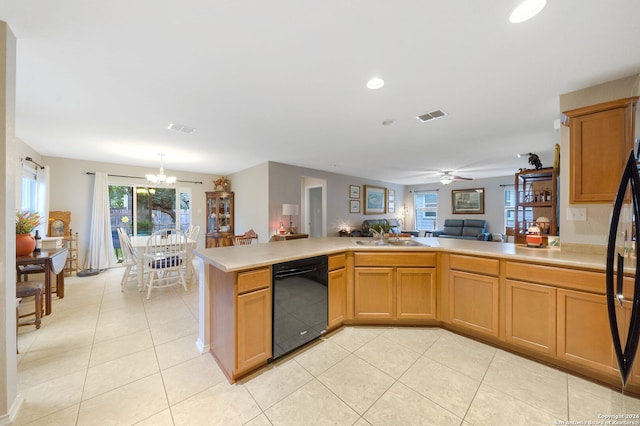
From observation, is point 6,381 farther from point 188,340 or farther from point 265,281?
point 265,281

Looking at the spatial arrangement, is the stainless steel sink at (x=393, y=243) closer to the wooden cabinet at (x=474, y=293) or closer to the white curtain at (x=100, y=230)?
the wooden cabinet at (x=474, y=293)

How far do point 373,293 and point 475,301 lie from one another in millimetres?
965

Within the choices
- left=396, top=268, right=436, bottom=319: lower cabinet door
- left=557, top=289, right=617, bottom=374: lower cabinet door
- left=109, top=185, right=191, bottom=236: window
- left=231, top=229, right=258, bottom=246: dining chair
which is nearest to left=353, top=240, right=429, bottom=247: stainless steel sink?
left=396, top=268, right=436, bottom=319: lower cabinet door

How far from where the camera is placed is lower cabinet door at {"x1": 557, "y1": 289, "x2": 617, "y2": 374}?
1.68 metres

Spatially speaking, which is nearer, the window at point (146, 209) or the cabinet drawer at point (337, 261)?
the cabinet drawer at point (337, 261)

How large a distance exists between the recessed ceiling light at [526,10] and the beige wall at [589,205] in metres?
1.32

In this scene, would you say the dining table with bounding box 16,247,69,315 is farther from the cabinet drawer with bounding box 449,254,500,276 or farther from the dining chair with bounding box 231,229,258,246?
the cabinet drawer with bounding box 449,254,500,276

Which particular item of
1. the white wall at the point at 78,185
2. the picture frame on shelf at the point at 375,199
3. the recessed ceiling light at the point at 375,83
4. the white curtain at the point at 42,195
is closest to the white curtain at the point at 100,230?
the white wall at the point at 78,185

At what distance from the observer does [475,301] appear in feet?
7.47

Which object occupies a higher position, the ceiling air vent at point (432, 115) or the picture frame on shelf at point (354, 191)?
the ceiling air vent at point (432, 115)

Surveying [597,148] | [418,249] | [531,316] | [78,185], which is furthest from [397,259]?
[78,185]

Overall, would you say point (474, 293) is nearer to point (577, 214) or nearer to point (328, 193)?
point (577, 214)

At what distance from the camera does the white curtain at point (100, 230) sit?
16.5ft

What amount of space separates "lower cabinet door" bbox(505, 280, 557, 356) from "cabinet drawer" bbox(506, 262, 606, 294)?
57mm
